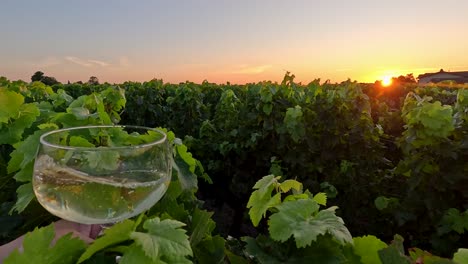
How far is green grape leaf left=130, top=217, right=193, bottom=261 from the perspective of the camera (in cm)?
96

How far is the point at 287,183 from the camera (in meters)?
1.34

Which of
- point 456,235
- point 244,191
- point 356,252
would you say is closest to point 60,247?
point 356,252

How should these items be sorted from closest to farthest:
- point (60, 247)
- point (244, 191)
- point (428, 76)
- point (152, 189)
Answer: point (60, 247)
point (152, 189)
point (244, 191)
point (428, 76)

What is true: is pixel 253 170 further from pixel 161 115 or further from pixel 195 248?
pixel 161 115

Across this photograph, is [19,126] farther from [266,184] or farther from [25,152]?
[266,184]

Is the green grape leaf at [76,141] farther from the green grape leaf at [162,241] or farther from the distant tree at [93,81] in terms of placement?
the distant tree at [93,81]

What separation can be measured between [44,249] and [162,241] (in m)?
0.26

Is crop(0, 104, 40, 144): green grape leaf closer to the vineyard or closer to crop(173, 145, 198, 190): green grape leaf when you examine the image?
the vineyard

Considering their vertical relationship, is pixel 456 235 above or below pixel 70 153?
below

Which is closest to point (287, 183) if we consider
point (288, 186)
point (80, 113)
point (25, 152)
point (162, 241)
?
point (288, 186)

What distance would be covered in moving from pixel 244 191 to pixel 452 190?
3.21 m

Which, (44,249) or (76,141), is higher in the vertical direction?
(76,141)

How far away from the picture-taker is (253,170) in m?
7.49

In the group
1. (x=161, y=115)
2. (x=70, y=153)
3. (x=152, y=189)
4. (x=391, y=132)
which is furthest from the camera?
(x=161, y=115)
